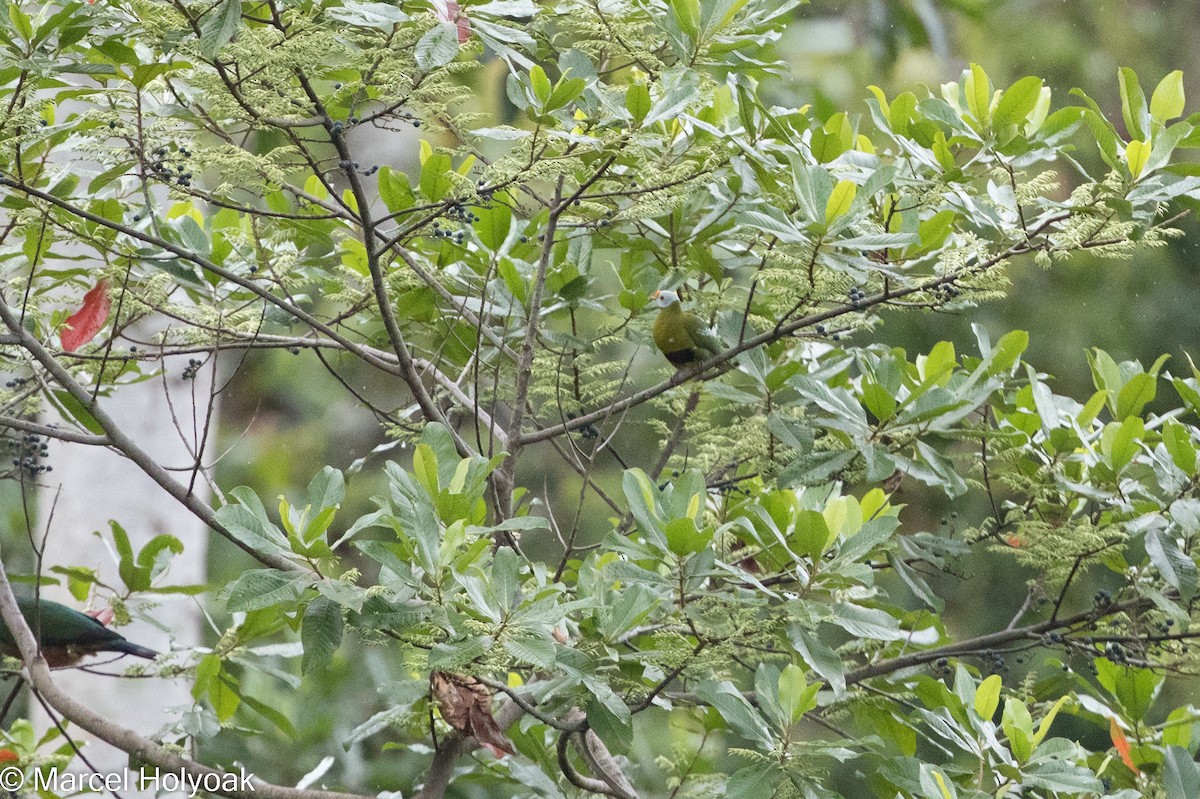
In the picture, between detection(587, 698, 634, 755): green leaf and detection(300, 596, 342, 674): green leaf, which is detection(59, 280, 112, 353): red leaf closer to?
detection(300, 596, 342, 674): green leaf

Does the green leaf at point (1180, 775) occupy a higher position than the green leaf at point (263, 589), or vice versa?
the green leaf at point (263, 589)

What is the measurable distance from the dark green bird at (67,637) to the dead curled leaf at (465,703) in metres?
0.72

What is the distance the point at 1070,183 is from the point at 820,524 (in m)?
3.85

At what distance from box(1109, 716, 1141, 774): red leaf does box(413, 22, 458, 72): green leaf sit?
130 cm

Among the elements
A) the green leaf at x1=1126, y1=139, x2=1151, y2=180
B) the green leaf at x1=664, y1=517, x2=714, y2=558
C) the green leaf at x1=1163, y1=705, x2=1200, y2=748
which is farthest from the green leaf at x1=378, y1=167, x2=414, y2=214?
the green leaf at x1=1163, y1=705, x2=1200, y2=748

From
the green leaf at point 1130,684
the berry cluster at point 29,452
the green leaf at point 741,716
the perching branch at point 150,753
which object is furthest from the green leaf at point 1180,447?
the berry cluster at point 29,452

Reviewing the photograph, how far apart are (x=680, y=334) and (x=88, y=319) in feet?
2.80

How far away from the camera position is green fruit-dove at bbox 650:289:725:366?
5.66ft

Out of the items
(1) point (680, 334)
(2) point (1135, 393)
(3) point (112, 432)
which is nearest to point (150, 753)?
(3) point (112, 432)

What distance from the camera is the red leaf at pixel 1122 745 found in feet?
5.41

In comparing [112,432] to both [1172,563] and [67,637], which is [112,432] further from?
[1172,563]

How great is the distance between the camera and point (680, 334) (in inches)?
69.9

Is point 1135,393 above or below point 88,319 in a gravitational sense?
below

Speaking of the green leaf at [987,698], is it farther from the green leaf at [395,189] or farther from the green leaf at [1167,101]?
the green leaf at [395,189]
